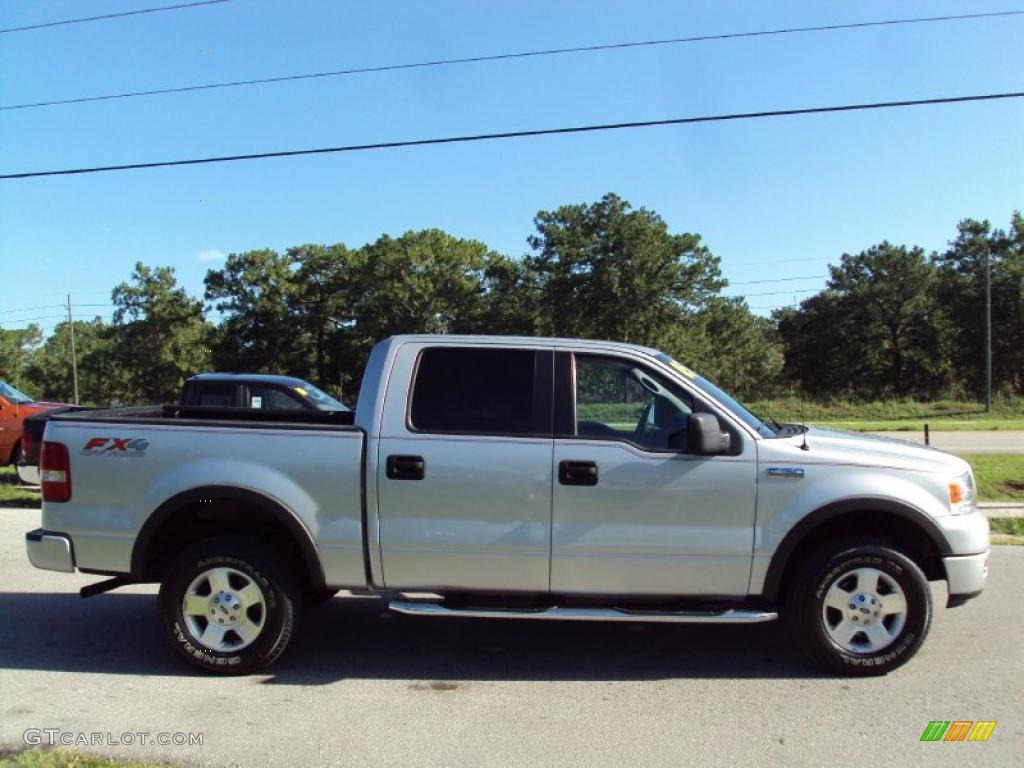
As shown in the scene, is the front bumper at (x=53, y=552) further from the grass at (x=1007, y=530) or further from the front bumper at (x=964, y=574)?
the grass at (x=1007, y=530)

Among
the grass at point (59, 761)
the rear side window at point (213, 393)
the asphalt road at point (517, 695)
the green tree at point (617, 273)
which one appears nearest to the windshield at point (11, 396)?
the rear side window at point (213, 393)

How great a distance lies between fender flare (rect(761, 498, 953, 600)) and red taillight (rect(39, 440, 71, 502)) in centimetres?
419

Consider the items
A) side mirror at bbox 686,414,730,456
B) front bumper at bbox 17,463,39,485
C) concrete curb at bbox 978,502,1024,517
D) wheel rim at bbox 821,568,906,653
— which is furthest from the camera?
concrete curb at bbox 978,502,1024,517

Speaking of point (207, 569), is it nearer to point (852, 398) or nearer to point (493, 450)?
point (493, 450)

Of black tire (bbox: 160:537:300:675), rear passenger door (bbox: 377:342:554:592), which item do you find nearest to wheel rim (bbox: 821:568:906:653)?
rear passenger door (bbox: 377:342:554:592)

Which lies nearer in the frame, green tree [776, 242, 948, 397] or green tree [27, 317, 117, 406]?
green tree [776, 242, 948, 397]

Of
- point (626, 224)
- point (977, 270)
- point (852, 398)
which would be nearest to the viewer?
point (852, 398)

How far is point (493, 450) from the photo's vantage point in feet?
14.6

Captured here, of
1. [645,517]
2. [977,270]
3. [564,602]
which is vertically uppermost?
[977,270]

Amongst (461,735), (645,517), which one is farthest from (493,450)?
(461,735)

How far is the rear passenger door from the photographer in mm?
4418

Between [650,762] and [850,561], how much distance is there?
174 cm

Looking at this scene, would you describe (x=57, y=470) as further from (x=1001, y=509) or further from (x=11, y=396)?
(x=1001, y=509)

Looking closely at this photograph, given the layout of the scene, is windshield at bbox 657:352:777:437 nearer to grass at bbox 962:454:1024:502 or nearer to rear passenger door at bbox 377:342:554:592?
rear passenger door at bbox 377:342:554:592
